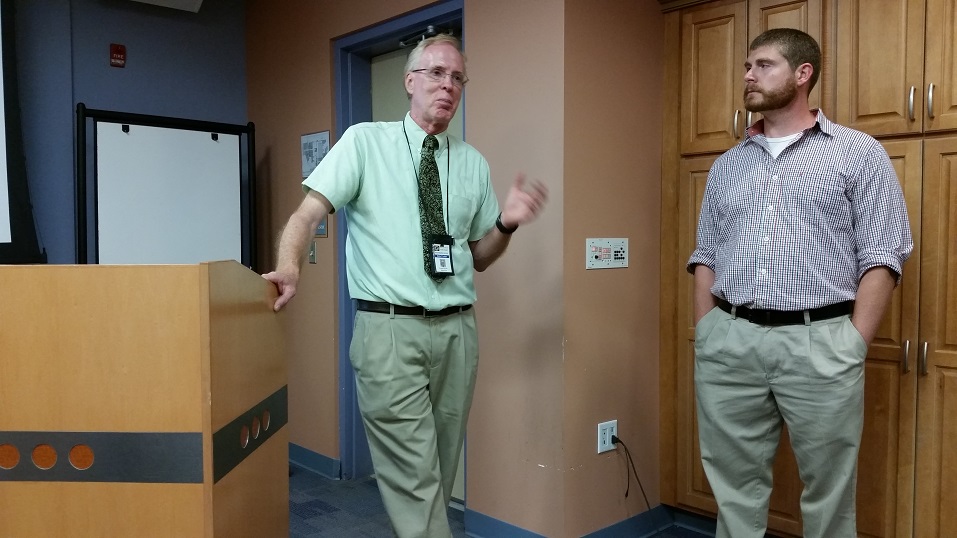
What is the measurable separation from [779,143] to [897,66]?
456 mm

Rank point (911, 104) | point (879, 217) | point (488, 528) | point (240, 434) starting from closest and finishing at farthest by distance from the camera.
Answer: point (240, 434), point (879, 217), point (911, 104), point (488, 528)

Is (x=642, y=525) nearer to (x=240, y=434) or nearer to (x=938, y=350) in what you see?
(x=938, y=350)

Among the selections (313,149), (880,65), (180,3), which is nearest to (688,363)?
(880,65)

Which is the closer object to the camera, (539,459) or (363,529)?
(539,459)

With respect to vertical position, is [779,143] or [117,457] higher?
[779,143]

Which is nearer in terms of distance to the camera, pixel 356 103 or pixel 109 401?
pixel 109 401

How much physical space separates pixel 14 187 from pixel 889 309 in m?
3.28

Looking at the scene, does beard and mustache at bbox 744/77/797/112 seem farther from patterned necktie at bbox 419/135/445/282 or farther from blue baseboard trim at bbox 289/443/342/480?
blue baseboard trim at bbox 289/443/342/480

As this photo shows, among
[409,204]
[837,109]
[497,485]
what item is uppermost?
[837,109]

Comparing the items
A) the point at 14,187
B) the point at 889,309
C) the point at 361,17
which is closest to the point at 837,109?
the point at 889,309

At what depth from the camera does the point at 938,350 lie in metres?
1.99

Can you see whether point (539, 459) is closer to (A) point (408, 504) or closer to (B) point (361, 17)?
(A) point (408, 504)

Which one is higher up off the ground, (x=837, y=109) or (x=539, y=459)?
(x=837, y=109)

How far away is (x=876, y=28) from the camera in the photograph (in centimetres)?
207
